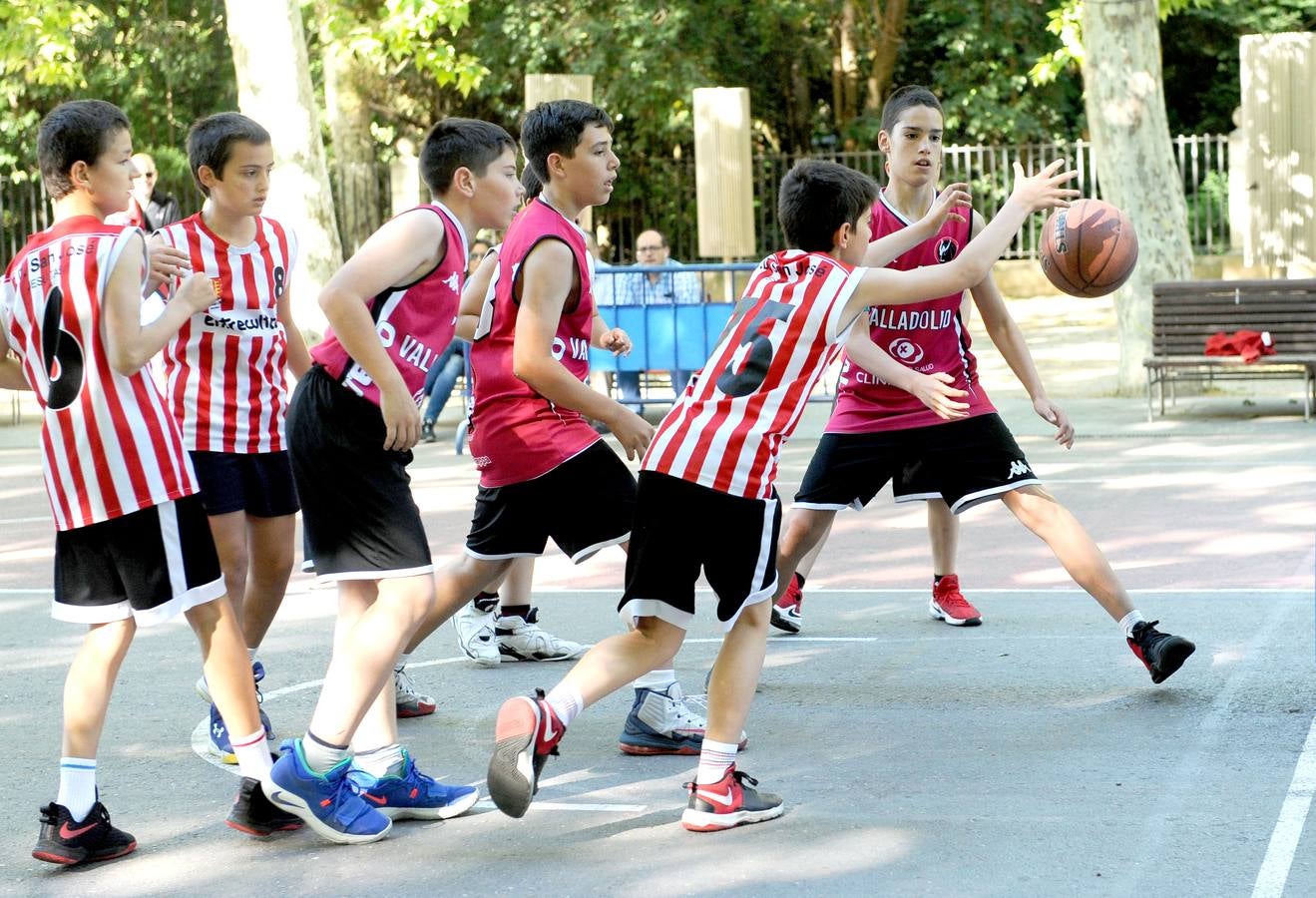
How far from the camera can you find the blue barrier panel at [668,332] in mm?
14727

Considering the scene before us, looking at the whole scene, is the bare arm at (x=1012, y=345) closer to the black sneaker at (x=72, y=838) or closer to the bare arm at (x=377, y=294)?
the bare arm at (x=377, y=294)

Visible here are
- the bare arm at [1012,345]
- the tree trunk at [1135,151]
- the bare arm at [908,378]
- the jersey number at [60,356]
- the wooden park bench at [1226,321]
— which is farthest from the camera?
the tree trunk at [1135,151]

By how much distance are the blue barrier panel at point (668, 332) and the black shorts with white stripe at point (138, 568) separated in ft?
33.0

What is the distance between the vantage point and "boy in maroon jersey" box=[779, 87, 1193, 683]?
6484mm

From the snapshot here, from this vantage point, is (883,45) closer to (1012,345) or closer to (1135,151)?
(1135,151)

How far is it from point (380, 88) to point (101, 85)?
4.65 m

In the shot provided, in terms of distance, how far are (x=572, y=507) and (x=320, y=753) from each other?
4.44ft

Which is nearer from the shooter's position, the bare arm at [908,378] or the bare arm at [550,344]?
the bare arm at [550,344]

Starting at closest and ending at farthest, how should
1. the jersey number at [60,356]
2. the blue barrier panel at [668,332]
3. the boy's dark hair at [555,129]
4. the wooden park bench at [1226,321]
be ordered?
the jersey number at [60,356] → the boy's dark hair at [555,129] → the wooden park bench at [1226,321] → the blue barrier panel at [668,332]

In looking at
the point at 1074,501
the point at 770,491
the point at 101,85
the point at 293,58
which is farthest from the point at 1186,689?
the point at 101,85

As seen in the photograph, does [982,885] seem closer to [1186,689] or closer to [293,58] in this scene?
[1186,689]

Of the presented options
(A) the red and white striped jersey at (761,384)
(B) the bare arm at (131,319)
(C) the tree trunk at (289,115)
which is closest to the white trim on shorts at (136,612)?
(B) the bare arm at (131,319)

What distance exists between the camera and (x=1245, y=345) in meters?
14.1

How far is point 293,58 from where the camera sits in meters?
17.9
